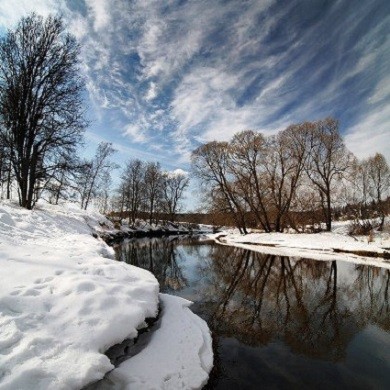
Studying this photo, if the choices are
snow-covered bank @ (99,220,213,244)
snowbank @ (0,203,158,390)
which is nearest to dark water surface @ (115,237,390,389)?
snowbank @ (0,203,158,390)

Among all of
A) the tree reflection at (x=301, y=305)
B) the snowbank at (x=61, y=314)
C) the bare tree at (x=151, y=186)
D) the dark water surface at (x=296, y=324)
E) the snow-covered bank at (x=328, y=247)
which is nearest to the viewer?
the snowbank at (x=61, y=314)

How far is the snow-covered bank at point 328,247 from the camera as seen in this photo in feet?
54.1

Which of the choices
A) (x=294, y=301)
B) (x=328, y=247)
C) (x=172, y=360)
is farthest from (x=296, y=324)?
(x=328, y=247)

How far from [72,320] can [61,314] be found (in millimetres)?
192

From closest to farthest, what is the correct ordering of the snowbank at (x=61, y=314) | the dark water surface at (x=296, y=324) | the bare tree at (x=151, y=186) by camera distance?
1. the snowbank at (x=61, y=314)
2. the dark water surface at (x=296, y=324)
3. the bare tree at (x=151, y=186)

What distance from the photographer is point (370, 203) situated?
1502 inches

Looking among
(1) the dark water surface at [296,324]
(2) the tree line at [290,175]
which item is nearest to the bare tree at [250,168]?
(2) the tree line at [290,175]

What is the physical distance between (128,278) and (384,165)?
41.5 m

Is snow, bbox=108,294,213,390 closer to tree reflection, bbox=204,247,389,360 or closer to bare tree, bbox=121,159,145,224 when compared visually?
tree reflection, bbox=204,247,389,360

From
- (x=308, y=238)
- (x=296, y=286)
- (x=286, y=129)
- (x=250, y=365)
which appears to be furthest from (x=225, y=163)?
(x=250, y=365)

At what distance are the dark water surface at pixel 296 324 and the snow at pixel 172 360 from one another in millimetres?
326

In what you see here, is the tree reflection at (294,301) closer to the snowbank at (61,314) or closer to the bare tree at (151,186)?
the snowbank at (61,314)

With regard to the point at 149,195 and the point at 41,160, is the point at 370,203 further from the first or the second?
the point at 41,160

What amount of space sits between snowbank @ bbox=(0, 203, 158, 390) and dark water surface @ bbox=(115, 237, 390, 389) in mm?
1891
